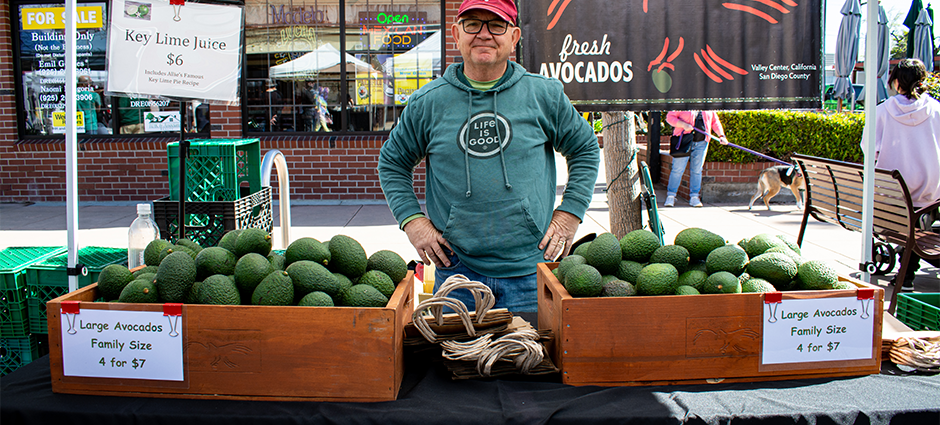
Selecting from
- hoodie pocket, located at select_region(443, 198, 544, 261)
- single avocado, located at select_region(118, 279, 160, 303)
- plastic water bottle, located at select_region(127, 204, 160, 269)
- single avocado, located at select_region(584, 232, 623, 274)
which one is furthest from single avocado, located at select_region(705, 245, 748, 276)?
plastic water bottle, located at select_region(127, 204, 160, 269)

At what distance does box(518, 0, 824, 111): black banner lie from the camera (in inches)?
135

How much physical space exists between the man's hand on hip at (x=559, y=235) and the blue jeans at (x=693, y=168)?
23.0ft

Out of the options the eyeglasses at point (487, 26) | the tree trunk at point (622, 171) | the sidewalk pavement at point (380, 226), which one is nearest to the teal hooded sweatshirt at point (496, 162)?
the eyeglasses at point (487, 26)

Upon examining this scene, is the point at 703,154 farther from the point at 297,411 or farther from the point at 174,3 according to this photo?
the point at 297,411

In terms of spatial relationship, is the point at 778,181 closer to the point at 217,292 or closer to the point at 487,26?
the point at 487,26

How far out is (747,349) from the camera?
1.77 meters

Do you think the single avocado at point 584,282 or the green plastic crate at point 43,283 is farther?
the green plastic crate at point 43,283

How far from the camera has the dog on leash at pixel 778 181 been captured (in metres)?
8.45

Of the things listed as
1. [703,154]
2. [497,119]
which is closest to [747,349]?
[497,119]

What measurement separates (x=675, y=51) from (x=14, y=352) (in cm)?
364

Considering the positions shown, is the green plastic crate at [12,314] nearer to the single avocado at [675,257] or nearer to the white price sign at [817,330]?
the single avocado at [675,257]

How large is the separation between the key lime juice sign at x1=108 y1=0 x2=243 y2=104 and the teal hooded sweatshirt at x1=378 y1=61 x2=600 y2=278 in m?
1.21

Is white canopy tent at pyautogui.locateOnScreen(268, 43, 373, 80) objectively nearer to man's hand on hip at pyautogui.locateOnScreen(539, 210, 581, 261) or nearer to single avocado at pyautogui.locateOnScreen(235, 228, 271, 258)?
man's hand on hip at pyautogui.locateOnScreen(539, 210, 581, 261)

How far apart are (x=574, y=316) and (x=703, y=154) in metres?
7.83
